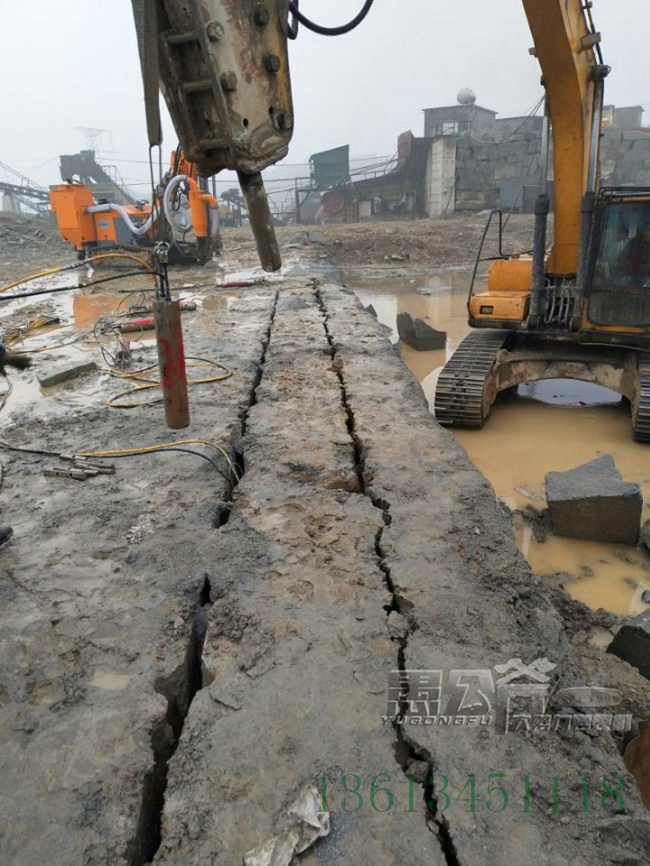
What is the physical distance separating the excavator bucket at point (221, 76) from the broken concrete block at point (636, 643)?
108 inches

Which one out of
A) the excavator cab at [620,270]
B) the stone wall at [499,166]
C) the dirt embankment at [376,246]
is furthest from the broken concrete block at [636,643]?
the stone wall at [499,166]

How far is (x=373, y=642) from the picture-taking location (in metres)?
2.20

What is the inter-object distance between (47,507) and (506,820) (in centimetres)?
276

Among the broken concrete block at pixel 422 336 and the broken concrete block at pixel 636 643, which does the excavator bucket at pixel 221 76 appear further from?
the broken concrete block at pixel 422 336

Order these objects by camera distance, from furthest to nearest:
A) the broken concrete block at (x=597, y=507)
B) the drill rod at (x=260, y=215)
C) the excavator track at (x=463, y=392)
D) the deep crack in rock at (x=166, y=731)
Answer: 1. the excavator track at (x=463, y=392)
2. the broken concrete block at (x=597, y=507)
3. the drill rod at (x=260, y=215)
4. the deep crack in rock at (x=166, y=731)

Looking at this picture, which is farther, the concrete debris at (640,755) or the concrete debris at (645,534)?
the concrete debris at (645,534)

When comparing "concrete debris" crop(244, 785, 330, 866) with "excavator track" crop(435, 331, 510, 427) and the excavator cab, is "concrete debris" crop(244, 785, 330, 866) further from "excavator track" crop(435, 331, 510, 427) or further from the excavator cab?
the excavator cab

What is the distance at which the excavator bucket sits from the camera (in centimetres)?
226

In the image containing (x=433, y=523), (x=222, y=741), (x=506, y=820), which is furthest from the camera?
(x=433, y=523)

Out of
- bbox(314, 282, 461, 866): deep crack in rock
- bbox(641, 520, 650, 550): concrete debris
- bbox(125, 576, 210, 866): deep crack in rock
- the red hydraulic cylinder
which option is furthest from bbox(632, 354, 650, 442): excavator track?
bbox(125, 576, 210, 866): deep crack in rock

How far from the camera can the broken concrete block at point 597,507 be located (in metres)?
4.04

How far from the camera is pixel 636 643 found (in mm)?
2771

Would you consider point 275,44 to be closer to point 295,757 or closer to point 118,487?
point 118,487

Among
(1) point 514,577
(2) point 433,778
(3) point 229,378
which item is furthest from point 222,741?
(3) point 229,378
